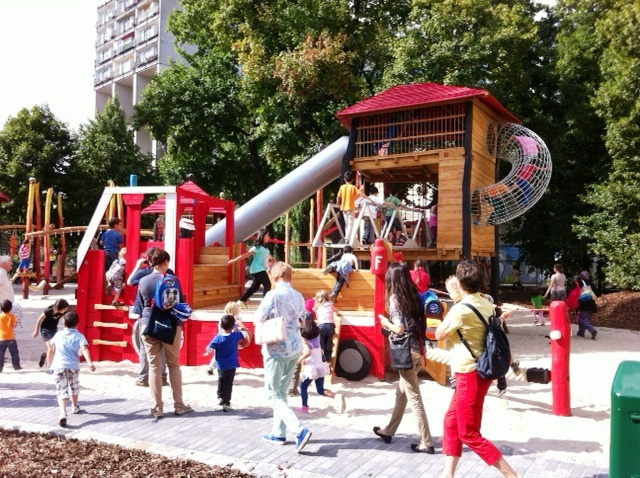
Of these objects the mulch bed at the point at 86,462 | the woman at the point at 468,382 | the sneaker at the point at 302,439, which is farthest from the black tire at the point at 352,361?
the woman at the point at 468,382

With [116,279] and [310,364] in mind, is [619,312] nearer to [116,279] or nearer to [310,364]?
[310,364]

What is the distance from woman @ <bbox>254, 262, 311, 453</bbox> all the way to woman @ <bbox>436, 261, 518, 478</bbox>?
152 cm

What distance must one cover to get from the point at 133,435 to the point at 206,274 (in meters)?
5.09

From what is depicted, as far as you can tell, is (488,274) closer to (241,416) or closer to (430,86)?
(430,86)

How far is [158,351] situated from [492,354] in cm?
378

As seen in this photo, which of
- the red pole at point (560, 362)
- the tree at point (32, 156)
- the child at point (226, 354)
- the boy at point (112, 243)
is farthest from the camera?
the tree at point (32, 156)

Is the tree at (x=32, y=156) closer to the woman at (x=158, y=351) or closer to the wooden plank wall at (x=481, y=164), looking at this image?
the wooden plank wall at (x=481, y=164)

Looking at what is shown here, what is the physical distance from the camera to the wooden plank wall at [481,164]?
41.0 feet

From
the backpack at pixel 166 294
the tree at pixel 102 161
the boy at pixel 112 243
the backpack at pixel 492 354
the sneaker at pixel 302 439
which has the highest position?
the tree at pixel 102 161

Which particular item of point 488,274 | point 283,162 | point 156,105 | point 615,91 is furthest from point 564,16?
point 156,105

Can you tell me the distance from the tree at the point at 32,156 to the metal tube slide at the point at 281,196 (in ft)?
70.3

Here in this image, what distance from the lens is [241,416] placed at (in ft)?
21.5

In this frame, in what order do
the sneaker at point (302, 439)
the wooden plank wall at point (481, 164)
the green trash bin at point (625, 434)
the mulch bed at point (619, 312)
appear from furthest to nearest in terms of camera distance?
1. the mulch bed at point (619, 312)
2. the wooden plank wall at point (481, 164)
3. the sneaker at point (302, 439)
4. the green trash bin at point (625, 434)

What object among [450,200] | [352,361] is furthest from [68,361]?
[450,200]
